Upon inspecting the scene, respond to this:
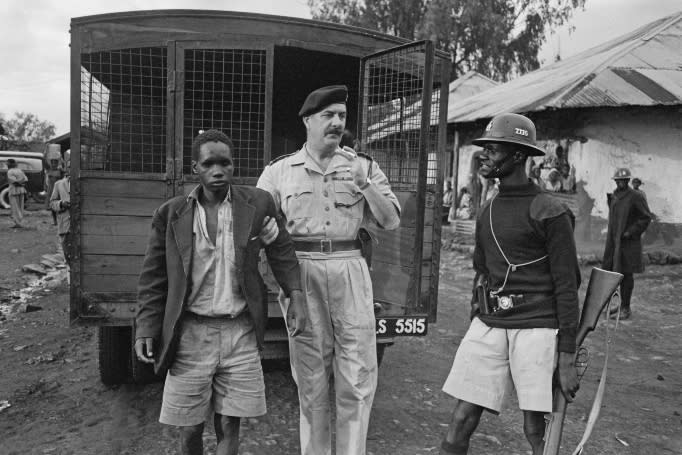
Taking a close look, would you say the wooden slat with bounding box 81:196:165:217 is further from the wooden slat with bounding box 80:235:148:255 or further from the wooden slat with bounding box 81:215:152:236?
the wooden slat with bounding box 80:235:148:255

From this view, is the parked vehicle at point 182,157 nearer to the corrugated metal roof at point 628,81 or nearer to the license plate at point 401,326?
the license plate at point 401,326

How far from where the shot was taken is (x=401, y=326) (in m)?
4.28

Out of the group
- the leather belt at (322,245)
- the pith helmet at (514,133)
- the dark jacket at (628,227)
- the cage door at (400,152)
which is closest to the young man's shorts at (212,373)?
the leather belt at (322,245)

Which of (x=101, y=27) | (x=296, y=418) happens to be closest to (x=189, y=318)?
(x=296, y=418)

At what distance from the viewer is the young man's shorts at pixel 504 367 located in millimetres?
2830

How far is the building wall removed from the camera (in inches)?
448

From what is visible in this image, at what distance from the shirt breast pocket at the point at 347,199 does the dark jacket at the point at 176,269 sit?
50cm

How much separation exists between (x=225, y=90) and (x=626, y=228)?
16.6 feet

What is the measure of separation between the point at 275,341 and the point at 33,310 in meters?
4.87

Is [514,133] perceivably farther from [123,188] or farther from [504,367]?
[123,188]

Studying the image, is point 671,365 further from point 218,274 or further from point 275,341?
point 218,274

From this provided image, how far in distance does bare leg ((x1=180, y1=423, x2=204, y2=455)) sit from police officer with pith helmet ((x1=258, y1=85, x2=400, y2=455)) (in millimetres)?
585

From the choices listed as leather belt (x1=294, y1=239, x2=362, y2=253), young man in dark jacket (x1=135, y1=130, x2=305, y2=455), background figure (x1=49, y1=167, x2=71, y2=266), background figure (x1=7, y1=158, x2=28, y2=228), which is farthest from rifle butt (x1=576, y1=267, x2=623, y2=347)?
background figure (x1=7, y1=158, x2=28, y2=228)

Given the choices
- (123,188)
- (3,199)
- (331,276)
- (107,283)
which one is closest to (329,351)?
(331,276)
